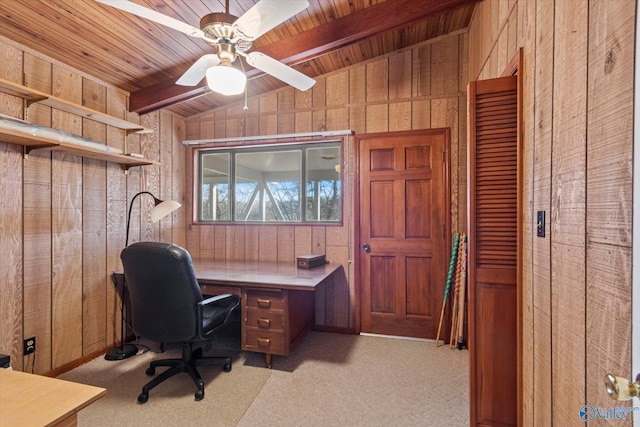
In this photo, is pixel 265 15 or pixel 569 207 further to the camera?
pixel 265 15

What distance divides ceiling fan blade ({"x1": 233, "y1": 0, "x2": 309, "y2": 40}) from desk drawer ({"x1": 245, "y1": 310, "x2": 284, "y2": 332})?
1987mm

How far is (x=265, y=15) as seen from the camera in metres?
1.45

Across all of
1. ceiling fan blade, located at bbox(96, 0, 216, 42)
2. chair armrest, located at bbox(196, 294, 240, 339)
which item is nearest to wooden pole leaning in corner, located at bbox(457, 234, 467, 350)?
chair armrest, located at bbox(196, 294, 240, 339)

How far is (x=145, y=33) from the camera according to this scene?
223cm

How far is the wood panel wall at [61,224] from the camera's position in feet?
6.94

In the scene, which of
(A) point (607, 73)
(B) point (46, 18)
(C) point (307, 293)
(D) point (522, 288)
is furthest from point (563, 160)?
(B) point (46, 18)

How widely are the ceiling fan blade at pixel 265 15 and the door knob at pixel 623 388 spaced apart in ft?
5.28

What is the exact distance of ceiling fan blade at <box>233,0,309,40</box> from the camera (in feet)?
4.48

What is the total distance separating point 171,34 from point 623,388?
2.95m

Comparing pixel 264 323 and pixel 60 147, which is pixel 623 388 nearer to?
pixel 264 323

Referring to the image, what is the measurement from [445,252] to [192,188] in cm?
302

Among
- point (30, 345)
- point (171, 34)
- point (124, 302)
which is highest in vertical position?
point (171, 34)

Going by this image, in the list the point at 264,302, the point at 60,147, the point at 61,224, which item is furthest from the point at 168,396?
the point at 60,147

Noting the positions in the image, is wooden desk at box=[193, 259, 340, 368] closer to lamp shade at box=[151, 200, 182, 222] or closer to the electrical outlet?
lamp shade at box=[151, 200, 182, 222]
